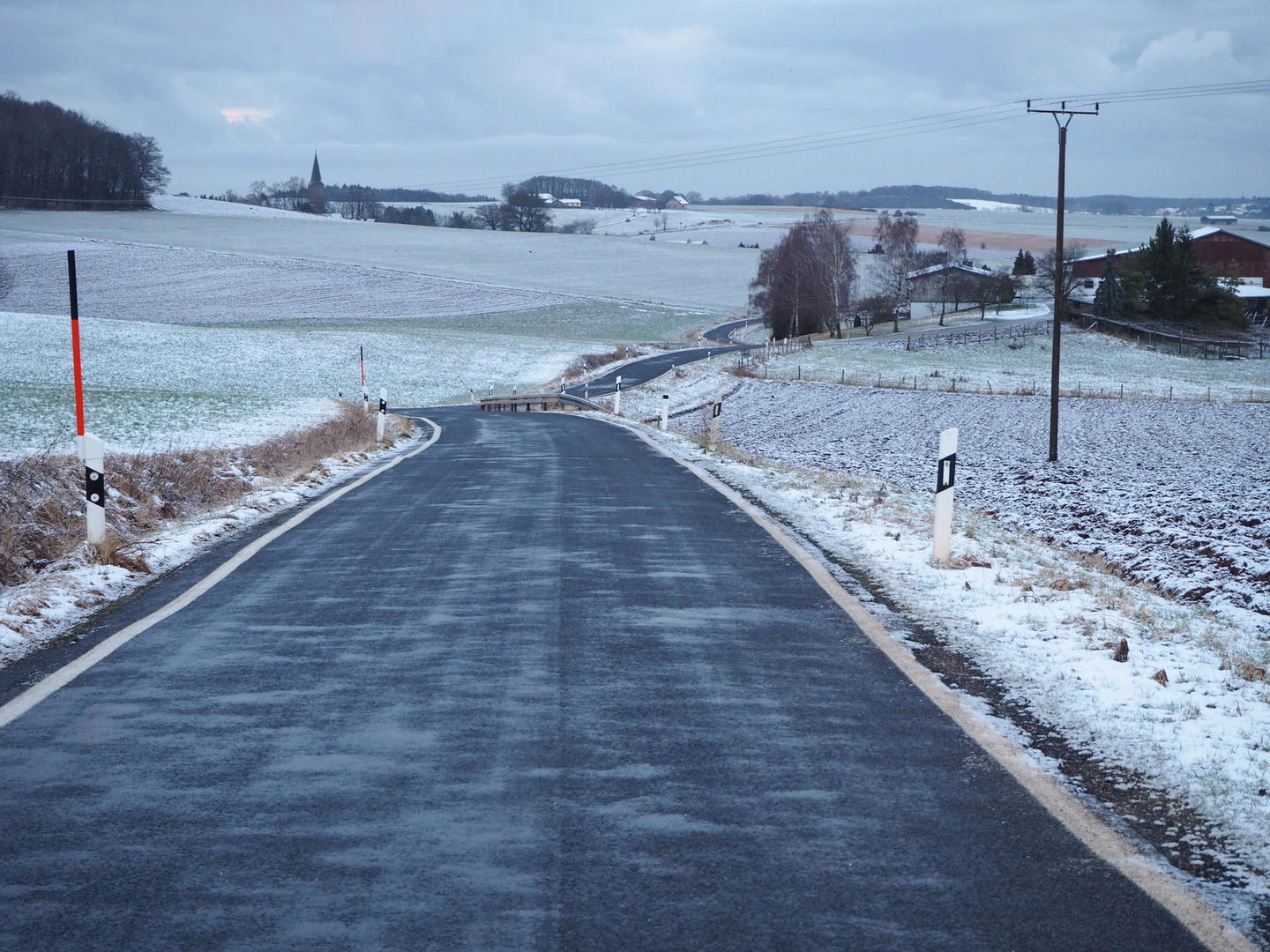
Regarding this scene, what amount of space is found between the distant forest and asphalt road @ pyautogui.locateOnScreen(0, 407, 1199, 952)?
12834cm

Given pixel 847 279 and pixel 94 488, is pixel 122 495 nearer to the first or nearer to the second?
pixel 94 488

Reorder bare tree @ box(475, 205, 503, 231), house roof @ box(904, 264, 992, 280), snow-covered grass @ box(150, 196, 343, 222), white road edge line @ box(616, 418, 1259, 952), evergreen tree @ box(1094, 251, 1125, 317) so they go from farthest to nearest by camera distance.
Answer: bare tree @ box(475, 205, 503, 231) → snow-covered grass @ box(150, 196, 343, 222) → house roof @ box(904, 264, 992, 280) → evergreen tree @ box(1094, 251, 1125, 317) → white road edge line @ box(616, 418, 1259, 952)

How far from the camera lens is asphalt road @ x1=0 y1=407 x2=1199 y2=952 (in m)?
3.17

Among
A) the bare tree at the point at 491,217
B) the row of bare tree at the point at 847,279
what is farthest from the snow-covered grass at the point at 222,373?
the bare tree at the point at 491,217

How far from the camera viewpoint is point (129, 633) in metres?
6.64

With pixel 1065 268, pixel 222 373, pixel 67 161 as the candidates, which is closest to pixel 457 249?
pixel 67 161

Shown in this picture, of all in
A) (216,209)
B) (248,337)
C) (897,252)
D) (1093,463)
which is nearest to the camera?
(1093,463)

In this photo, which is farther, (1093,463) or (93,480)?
(1093,463)

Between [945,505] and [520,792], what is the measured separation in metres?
5.66

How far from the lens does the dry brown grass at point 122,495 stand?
31.3 feet

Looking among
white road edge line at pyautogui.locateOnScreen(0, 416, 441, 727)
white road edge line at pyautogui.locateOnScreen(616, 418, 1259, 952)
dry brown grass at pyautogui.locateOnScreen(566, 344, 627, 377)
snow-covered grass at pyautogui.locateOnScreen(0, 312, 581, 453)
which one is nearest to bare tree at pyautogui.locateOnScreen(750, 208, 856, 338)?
snow-covered grass at pyautogui.locateOnScreen(0, 312, 581, 453)

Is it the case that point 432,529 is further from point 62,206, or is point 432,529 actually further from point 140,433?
point 62,206

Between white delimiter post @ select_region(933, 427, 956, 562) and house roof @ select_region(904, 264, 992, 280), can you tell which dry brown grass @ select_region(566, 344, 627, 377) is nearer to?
house roof @ select_region(904, 264, 992, 280)

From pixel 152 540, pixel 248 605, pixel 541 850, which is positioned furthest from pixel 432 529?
pixel 541 850
